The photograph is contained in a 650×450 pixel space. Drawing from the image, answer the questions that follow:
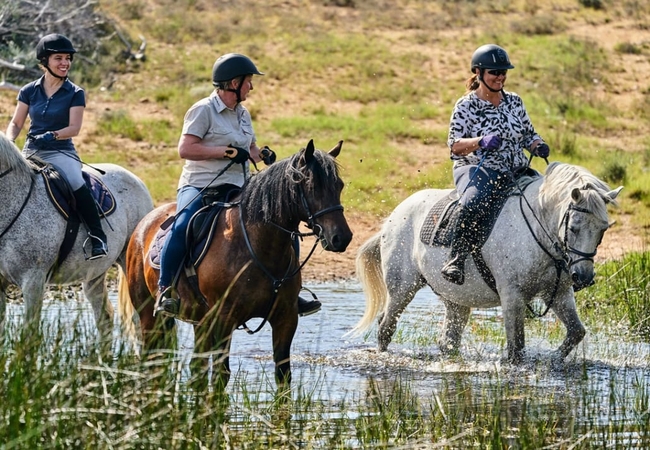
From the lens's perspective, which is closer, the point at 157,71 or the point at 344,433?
the point at 344,433

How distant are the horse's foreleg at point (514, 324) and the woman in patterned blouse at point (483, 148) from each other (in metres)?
0.47

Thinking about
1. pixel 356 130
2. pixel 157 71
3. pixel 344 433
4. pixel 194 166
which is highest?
pixel 157 71

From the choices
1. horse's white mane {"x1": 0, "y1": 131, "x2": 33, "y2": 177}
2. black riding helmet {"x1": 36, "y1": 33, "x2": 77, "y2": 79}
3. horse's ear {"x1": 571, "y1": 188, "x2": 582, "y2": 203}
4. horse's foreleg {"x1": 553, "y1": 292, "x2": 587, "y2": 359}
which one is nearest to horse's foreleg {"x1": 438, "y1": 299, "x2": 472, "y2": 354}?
horse's foreleg {"x1": 553, "y1": 292, "x2": 587, "y2": 359}

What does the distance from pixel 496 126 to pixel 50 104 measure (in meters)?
3.50

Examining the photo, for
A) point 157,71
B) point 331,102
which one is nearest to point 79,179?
point 331,102

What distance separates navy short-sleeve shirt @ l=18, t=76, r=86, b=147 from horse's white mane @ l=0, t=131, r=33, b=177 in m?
0.37

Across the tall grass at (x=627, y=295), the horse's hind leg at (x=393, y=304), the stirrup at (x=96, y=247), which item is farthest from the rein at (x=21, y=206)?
the tall grass at (x=627, y=295)

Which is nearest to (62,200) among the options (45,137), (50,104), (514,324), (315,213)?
(45,137)

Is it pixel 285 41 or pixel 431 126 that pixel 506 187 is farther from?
pixel 285 41

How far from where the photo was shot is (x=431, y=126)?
21.5m

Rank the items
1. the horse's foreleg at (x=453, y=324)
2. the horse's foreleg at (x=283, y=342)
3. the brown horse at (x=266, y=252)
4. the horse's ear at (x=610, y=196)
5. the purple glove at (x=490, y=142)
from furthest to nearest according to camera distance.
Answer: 1. the horse's foreleg at (x=453, y=324)
2. the purple glove at (x=490, y=142)
3. the horse's ear at (x=610, y=196)
4. the horse's foreleg at (x=283, y=342)
5. the brown horse at (x=266, y=252)

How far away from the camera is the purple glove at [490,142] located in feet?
27.7

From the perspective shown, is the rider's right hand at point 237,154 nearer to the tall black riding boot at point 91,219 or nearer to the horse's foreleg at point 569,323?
the tall black riding boot at point 91,219

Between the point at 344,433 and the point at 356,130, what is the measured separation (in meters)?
14.7
